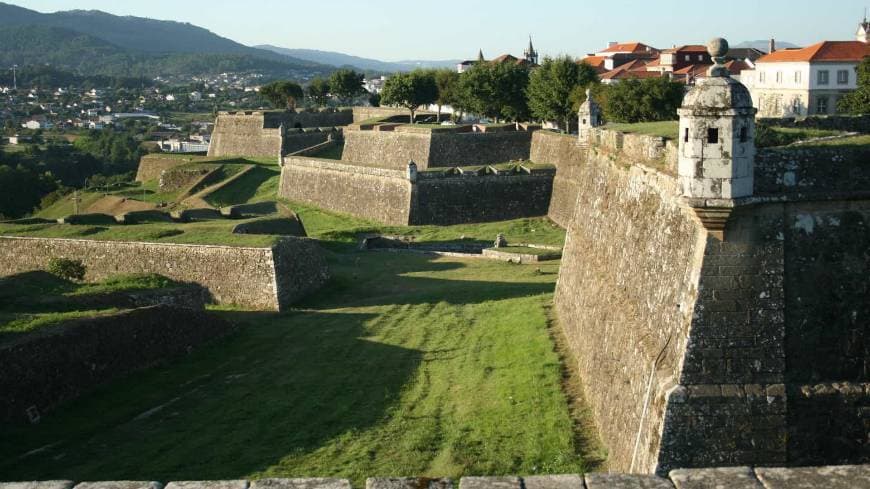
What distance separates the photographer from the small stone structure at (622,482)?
728 cm

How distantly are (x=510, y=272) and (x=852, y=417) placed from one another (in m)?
20.9

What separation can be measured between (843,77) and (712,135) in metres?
45.5

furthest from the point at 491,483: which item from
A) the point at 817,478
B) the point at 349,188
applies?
the point at 349,188

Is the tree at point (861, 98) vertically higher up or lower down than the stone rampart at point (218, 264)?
higher up

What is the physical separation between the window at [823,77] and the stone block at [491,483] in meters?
50.1

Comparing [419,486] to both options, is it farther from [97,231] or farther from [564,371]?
[97,231]

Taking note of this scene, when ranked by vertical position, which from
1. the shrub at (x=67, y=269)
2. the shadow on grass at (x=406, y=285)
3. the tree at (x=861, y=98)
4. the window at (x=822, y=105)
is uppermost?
the tree at (x=861, y=98)

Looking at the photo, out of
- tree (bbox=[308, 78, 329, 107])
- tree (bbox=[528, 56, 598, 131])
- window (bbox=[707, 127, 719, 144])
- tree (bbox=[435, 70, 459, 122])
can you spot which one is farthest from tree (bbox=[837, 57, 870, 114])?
tree (bbox=[308, 78, 329, 107])

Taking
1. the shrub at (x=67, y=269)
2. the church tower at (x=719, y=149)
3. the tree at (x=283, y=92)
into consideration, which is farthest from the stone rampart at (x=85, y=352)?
the tree at (x=283, y=92)

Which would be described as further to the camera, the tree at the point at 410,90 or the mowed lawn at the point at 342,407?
the tree at the point at 410,90

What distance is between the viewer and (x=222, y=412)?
18812 mm

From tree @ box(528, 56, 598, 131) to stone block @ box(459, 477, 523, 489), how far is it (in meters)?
52.6

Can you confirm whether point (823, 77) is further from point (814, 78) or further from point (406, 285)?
point (406, 285)

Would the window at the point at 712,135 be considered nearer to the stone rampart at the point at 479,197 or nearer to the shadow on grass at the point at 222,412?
the shadow on grass at the point at 222,412
